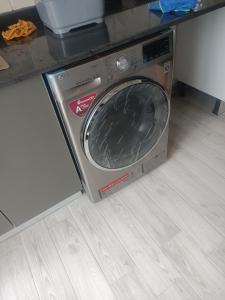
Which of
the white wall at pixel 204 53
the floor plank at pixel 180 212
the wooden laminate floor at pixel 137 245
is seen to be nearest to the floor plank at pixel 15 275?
the wooden laminate floor at pixel 137 245

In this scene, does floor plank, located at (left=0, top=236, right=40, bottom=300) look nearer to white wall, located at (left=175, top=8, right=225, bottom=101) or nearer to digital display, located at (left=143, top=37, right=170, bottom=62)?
digital display, located at (left=143, top=37, right=170, bottom=62)

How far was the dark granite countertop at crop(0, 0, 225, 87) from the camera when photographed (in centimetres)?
87

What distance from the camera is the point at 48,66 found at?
2.81ft

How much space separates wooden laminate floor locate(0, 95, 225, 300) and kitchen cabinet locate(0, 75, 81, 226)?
0.63ft

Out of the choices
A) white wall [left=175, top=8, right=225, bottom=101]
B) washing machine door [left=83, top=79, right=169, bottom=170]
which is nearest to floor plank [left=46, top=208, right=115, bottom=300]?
washing machine door [left=83, top=79, right=169, bottom=170]

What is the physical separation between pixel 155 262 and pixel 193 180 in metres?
0.57

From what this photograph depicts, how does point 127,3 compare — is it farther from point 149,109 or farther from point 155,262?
point 155,262

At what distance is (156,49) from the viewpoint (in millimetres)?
1035

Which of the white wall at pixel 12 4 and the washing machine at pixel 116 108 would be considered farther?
the white wall at pixel 12 4

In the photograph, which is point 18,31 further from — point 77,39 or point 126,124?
point 126,124

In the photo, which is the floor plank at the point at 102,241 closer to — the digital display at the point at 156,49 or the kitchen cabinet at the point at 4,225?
the kitchen cabinet at the point at 4,225

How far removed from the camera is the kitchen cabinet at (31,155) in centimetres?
90

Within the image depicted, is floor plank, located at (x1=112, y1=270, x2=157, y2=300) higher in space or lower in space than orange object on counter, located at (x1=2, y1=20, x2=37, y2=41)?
lower

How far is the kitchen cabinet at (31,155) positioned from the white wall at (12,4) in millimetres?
618
